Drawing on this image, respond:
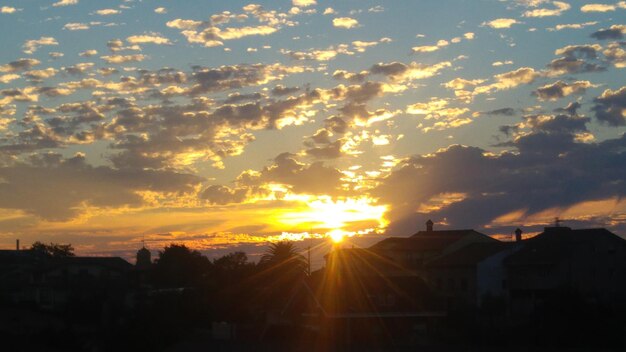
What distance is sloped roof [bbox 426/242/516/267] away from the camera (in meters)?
78.0

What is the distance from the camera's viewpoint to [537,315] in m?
57.2

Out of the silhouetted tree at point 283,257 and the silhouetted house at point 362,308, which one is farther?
the silhouetted tree at point 283,257

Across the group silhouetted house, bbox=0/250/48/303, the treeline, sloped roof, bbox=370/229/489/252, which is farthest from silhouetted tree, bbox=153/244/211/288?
sloped roof, bbox=370/229/489/252

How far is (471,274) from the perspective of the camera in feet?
254

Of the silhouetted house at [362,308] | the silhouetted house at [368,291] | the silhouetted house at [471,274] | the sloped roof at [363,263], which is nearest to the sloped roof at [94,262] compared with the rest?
the sloped roof at [363,263]

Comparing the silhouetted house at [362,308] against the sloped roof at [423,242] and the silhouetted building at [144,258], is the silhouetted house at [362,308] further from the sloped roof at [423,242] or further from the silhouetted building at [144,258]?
the silhouetted building at [144,258]

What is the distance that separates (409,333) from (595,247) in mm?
22098

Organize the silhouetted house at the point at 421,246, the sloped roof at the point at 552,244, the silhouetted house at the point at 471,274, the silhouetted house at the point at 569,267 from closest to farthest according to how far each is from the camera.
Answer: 1. the silhouetted house at the point at 569,267
2. the sloped roof at the point at 552,244
3. the silhouetted house at the point at 471,274
4. the silhouetted house at the point at 421,246

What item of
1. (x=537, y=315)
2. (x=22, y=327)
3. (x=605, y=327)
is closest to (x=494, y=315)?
(x=537, y=315)

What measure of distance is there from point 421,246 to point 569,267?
2327 centimetres

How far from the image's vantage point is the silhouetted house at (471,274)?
246ft

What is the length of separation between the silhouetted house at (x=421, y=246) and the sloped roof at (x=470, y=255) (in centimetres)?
294

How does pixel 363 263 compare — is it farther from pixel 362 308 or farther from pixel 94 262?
pixel 94 262

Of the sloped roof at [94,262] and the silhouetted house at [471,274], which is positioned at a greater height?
the sloped roof at [94,262]
